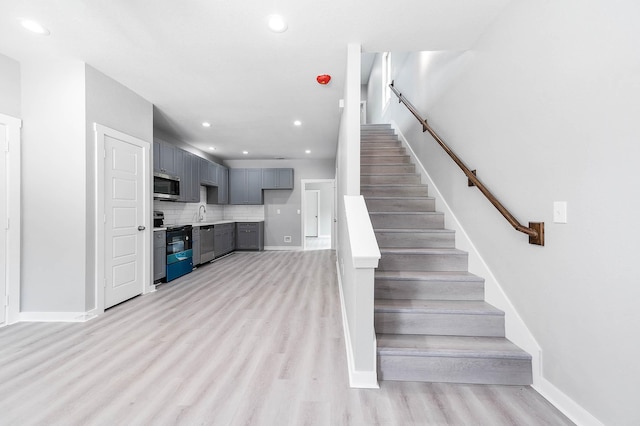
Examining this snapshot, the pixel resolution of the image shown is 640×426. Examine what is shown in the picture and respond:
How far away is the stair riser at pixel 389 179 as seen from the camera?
11.4 ft

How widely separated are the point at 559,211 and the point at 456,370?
1.14 m

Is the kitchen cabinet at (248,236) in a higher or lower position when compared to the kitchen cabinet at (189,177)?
lower

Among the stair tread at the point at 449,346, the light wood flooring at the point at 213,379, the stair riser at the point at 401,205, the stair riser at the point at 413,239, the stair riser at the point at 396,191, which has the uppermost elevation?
the stair riser at the point at 396,191

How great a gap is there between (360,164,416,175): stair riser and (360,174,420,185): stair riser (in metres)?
0.16

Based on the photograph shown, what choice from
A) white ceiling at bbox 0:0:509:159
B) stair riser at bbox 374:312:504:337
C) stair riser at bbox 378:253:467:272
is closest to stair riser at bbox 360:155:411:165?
white ceiling at bbox 0:0:509:159

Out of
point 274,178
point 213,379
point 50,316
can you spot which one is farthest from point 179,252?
point 274,178

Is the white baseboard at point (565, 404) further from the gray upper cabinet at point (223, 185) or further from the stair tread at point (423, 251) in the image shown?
the gray upper cabinet at point (223, 185)

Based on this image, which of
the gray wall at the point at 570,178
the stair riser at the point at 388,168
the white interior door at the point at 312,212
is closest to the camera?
the gray wall at the point at 570,178

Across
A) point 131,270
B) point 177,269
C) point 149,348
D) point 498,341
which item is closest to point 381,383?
point 498,341

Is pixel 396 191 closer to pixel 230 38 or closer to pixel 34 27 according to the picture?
pixel 230 38

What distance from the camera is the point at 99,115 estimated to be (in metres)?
2.81

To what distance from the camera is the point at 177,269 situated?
4.23 metres

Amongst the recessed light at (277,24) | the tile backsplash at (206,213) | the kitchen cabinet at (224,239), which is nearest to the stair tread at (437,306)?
the recessed light at (277,24)

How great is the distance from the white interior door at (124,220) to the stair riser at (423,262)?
9.66 feet
